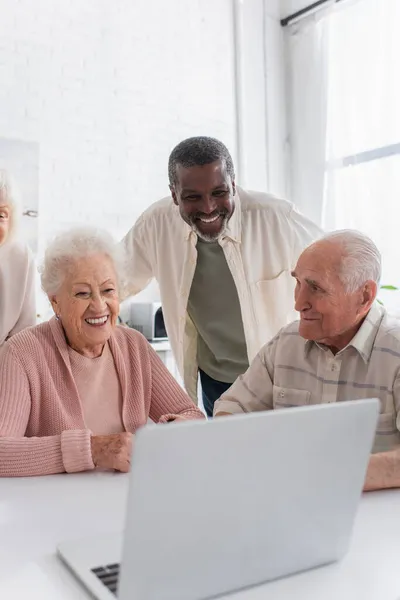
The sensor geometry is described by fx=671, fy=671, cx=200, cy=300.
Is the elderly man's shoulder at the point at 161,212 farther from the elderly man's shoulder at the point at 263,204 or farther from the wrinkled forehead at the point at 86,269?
the wrinkled forehead at the point at 86,269

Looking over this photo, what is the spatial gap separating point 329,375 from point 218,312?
0.89m

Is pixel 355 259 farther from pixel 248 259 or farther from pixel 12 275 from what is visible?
pixel 12 275

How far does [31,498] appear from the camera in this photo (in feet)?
4.44

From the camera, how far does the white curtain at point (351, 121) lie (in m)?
4.38

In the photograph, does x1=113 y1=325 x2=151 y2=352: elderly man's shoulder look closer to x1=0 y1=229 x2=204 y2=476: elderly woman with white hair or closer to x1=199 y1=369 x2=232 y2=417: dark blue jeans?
x1=0 y1=229 x2=204 y2=476: elderly woman with white hair

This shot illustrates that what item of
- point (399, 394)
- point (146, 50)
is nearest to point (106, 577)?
point (399, 394)

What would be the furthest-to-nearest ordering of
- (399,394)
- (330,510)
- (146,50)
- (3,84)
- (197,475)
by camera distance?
(146,50)
(3,84)
(399,394)
(330,510)
(197,475)

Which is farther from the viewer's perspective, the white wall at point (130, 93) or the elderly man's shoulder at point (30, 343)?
the white wall at point (130, 93)

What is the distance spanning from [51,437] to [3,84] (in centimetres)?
318

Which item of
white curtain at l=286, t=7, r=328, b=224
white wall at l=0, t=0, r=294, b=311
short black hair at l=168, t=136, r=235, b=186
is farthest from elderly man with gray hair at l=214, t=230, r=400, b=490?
white curtain at l=286, t=7, r=328, b=224

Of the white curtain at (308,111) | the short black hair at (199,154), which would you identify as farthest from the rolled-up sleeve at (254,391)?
the white curtain at (308,111)

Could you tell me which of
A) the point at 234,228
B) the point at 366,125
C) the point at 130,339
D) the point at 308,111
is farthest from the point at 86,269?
the point at 308,111

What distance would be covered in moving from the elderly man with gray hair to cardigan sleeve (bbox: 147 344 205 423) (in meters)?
0.16

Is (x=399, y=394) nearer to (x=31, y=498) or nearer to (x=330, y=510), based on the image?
(x=330, y=510)
